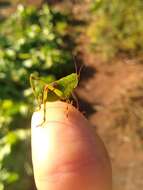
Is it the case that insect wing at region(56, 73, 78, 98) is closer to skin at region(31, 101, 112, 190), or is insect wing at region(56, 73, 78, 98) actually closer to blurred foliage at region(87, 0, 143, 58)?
skin at region(31, 101, 112, 190)

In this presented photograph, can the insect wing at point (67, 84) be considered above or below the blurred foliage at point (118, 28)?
above

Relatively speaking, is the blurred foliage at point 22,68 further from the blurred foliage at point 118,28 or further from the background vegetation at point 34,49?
the blurred foliage at point 118,28

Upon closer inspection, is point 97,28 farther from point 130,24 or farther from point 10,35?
point 10,35

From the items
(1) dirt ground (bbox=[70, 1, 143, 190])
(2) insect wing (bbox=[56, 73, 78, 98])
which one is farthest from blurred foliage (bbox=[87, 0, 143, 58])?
(2) insect wing (bbox=[56, 73, 78, 98])

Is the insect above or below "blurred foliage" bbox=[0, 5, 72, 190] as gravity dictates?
above

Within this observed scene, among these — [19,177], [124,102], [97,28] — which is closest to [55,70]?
[97,28]

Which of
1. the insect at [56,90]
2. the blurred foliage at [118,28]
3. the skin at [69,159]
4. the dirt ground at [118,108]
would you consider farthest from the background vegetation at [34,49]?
the skin at [69,159]

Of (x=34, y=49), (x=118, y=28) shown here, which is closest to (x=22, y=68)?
(x=34, y=49)
